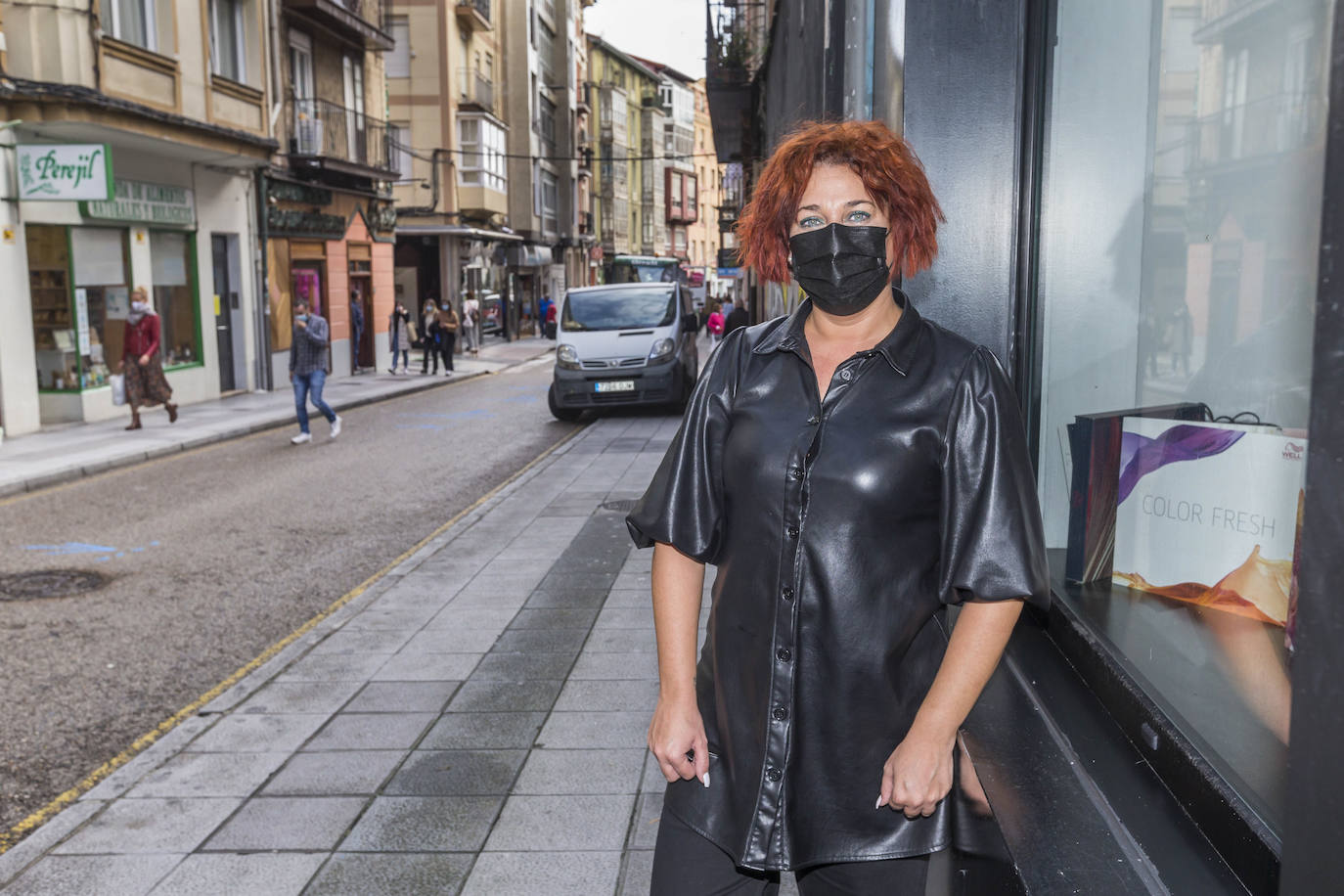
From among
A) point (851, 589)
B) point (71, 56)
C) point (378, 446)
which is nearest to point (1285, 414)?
point (851, 589)

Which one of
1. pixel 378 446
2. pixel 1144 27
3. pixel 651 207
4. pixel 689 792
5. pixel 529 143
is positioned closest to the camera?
pixel 689 792

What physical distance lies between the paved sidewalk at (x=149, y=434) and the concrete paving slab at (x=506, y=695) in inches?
331

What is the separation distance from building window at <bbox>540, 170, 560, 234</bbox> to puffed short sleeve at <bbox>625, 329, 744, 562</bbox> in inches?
2123

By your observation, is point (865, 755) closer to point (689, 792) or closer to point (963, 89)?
point (689, 792)

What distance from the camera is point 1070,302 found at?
3.21 metres

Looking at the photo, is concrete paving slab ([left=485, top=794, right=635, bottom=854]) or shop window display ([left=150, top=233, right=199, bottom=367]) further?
shop window display ([left=150, top=233, right=199, bottom=367])

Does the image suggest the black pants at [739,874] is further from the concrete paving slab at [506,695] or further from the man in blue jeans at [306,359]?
the man in blue jeans at [306,359]

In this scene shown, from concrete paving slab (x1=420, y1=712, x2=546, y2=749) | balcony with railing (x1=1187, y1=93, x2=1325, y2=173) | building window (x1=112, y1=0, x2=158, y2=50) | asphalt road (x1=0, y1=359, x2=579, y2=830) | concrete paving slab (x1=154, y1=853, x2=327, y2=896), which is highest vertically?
building window (x1=112, y1=0, x2=158, y2=50)

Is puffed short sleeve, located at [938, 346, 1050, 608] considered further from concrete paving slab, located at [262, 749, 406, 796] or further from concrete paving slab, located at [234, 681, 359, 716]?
concrete paving slab, located at [234, 681, 359, 716]

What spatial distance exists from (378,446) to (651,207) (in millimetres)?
76060

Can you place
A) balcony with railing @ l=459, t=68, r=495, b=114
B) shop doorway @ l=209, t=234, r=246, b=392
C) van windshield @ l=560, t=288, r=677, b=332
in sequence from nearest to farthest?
van windshield @ l=560, t=288, r=677, b=332 < shop doorway @ l=209, t=234, r=246, b=392 < balcony with railing @ l=459, t=68, r=495, b=114

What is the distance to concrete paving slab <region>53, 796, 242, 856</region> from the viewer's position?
3740 millimetres

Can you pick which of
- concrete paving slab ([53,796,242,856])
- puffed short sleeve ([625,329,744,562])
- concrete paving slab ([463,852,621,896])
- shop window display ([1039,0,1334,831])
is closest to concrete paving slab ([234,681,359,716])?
concrete paving slab ([53,796,242,856])

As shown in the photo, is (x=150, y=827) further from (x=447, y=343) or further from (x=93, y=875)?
(x=447, y=343)
